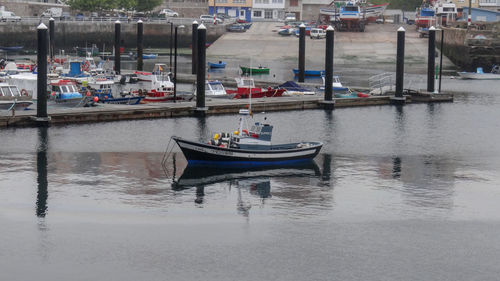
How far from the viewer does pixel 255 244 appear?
3375 cm

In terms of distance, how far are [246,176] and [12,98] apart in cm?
2125

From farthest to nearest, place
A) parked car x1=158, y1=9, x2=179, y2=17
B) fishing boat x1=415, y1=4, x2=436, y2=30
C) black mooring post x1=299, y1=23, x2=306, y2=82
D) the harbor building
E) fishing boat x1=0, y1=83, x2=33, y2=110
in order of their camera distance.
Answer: the harbor building, parked car x1=158, y1=9, x2=179, y2=17, fishing boat x1=415, y1=4, x2=436, y2=30, black mooring post x1=299, y1=23, x2=306, y2=82, fishing boat x1=0, y1=83, x2=33, y2=110

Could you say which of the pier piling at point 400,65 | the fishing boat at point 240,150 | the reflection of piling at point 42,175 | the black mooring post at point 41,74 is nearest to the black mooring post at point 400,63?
the pier piling at point 400,65

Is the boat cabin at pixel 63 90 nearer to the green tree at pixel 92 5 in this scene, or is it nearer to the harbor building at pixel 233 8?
the green tree at pixel 92 5

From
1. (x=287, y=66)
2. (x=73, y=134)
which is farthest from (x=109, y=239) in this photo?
(x=287, y=66)

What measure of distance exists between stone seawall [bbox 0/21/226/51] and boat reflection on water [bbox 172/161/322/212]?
275ft

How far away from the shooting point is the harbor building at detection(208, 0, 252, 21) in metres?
160

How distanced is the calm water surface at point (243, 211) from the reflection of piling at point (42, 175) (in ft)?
0.27

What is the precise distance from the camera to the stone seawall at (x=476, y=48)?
10512 centimetres

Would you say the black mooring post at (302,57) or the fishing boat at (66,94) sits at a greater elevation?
the black mooring post at (302,57)

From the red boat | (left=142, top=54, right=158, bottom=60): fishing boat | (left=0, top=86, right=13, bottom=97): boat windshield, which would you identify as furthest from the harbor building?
(left=0, top=86, right=13, bottom=97): boat windshield

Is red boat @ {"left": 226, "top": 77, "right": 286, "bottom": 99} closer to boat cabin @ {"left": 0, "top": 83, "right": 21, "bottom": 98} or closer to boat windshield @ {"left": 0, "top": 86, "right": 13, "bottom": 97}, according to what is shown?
boat cabin @ {"left": 0, "top": 83, "right": 21, "bottom": 98}

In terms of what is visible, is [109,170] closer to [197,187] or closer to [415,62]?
[197,187]

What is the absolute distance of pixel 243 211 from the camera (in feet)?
125
